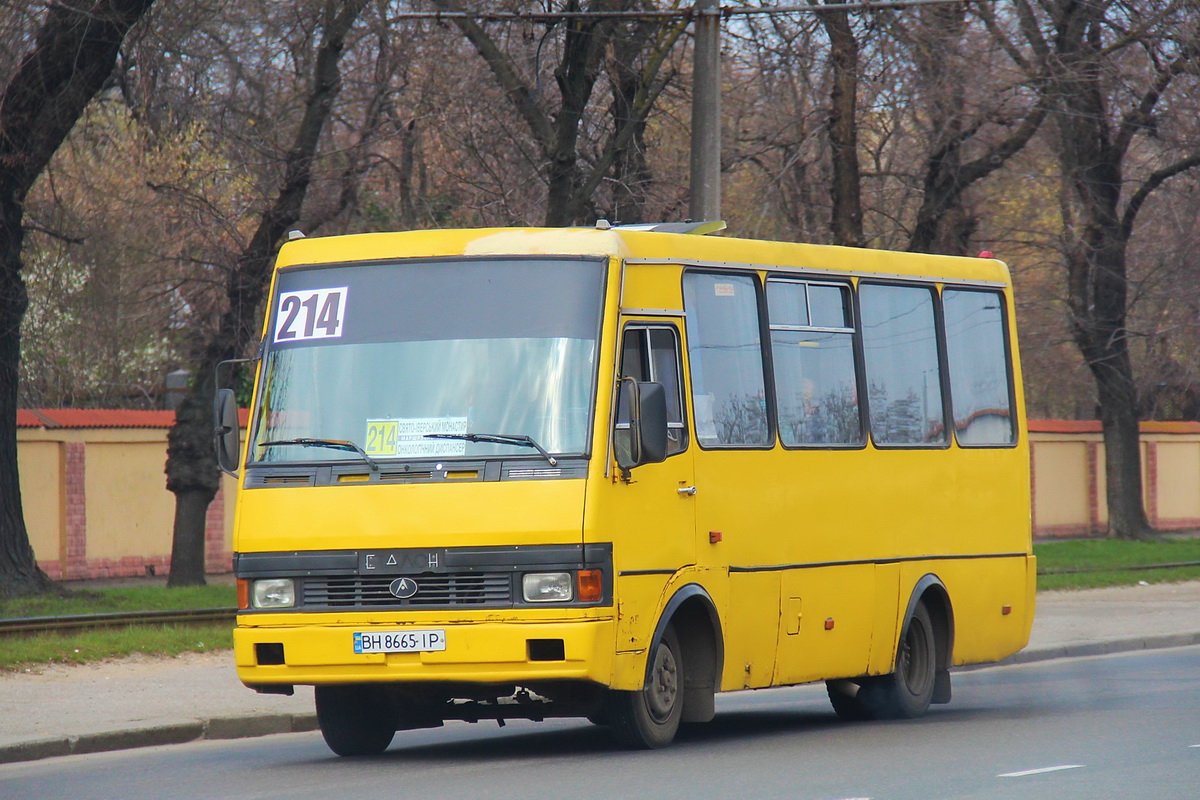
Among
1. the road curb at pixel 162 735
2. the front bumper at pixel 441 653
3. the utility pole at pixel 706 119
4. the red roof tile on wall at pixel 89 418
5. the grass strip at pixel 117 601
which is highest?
the utility pole at pixel 706 119

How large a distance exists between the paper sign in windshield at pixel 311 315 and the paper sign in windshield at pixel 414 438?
68 cm

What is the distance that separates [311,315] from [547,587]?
2143mm

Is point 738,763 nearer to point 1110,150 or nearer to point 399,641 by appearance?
point 399,641

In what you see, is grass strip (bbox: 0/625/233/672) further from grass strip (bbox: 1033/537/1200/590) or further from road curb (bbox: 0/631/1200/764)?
grass strip (bbox: 1033/537/1200/590)

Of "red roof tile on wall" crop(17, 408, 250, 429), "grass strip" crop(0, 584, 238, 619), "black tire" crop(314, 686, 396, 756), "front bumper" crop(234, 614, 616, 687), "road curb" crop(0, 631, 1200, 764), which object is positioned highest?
"red roof tile on wall" crop(17, 408, 250, 429)

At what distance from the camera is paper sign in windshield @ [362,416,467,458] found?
970cm

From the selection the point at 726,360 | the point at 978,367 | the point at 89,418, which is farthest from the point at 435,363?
the point at 89,418

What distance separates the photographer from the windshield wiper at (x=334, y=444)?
9734 millimetres

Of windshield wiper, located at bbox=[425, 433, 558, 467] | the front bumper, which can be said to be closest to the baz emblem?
the front bumper

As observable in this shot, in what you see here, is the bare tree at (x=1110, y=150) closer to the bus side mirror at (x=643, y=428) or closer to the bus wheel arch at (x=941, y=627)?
the bus wheel arch at (x=941, y=627)

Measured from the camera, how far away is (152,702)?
522 inches

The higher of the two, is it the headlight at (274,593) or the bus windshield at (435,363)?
the bus windshield at (435,363)

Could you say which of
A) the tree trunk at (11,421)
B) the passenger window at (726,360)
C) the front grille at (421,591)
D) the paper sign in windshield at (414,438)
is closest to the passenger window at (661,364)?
the passenger window at (726,360)

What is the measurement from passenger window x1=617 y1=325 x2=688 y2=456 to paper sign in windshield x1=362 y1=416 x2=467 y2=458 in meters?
0.97
